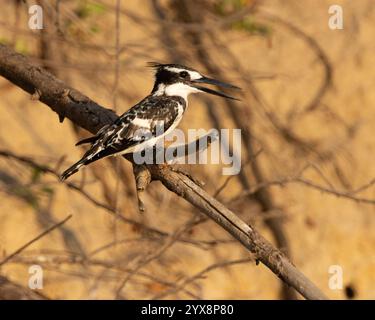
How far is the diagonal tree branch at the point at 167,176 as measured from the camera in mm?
2234

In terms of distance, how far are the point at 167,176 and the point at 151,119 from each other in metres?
0.60

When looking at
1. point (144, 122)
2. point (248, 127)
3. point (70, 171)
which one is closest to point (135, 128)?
point (144, 122)

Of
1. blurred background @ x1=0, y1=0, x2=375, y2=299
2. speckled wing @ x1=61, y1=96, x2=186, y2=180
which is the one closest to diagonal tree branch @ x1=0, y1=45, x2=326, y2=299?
speckled wing @ x1=61, y1=96, x2=186, y2=180

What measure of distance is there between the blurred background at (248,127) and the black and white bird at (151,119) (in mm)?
861

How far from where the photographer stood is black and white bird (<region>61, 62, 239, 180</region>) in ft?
9.23

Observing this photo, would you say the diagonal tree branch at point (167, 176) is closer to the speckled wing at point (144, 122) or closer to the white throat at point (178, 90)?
the speckled wing at point (144, 122)

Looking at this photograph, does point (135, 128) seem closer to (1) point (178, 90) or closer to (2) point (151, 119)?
(2) point (151, 119)

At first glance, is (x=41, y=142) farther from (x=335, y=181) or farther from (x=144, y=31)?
(x=335, y=181)

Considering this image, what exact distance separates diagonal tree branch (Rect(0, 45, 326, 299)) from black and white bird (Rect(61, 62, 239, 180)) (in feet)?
0.18

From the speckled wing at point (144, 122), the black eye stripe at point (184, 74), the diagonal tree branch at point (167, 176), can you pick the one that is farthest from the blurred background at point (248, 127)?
the diagonal tree branch at point (167, 176)

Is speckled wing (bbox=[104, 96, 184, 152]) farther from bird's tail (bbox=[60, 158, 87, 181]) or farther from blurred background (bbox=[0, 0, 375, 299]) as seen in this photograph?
blurred background (bbox=[0, 0, 375, 299])

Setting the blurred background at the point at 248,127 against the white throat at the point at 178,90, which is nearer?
the white throat at the point at 178,90
